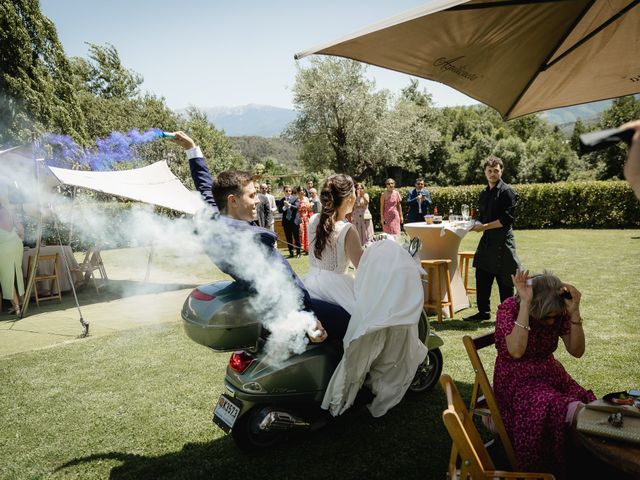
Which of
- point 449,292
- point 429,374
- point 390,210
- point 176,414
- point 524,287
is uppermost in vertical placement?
point 524,287

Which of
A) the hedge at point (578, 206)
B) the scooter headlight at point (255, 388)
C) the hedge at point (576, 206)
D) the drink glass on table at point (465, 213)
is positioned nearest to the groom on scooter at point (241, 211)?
the scooter headlight at point (255, 388)

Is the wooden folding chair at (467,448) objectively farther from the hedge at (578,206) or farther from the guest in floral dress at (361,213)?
the hedge at (578,206)

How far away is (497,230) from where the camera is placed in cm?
584

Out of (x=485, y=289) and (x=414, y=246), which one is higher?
(x=414, y=246)

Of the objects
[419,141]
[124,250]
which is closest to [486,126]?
[419,141]

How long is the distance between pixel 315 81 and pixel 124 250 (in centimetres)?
1893

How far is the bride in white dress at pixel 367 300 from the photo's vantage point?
300 centimetres

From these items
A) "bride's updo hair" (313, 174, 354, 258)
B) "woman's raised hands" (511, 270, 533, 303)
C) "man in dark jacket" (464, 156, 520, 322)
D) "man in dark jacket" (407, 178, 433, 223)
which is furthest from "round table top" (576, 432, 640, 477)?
"man in dark jacket" (407, 178, 433, 223)

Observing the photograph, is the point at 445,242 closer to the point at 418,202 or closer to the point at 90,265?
the point at 418,202

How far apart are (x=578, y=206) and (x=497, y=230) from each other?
45.7 feet

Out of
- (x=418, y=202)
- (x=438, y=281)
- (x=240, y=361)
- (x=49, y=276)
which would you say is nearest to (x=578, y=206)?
(x=418, y=202)

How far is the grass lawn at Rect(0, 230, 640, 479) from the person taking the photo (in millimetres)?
3143

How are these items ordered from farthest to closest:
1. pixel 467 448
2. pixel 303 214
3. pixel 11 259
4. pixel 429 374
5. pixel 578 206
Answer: pixel 578 206 → pixel 303 214 → pixel 11 259 → pixel 429 374 → pixel 467 448

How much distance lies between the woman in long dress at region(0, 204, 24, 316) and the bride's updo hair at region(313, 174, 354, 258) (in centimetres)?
722
